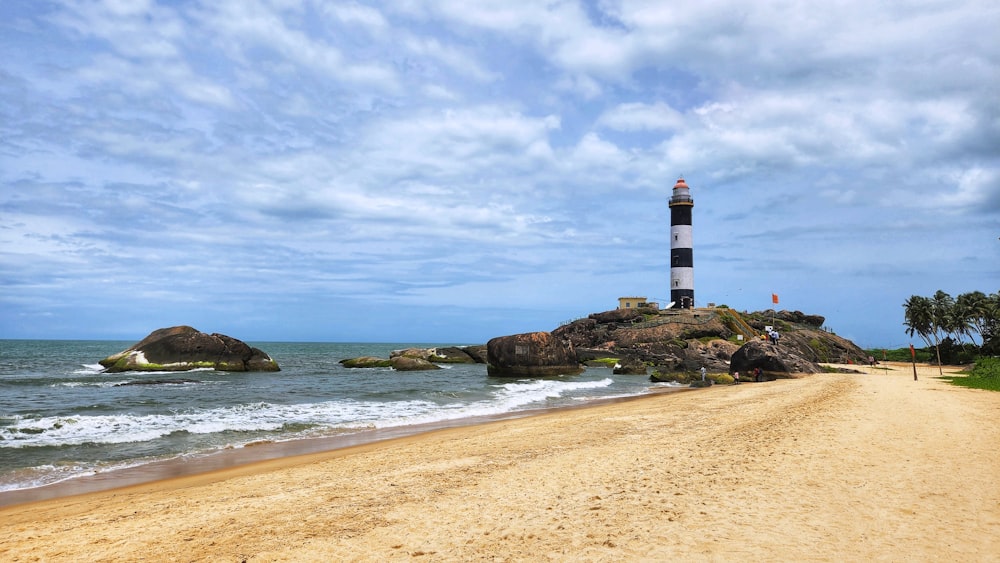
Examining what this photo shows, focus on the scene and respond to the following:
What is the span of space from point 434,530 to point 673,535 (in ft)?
10.0

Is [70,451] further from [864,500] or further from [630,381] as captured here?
[630,381]

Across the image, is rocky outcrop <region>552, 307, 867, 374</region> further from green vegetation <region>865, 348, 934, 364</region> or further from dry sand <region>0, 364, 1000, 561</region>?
dry sand <region>0, 364, 1000, 561</region>

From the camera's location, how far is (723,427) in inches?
604

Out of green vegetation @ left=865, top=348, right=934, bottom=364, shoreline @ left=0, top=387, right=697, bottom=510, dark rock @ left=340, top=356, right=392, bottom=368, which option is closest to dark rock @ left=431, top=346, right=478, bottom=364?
dark rock @ left=340, top=356, right=392, bottom=368

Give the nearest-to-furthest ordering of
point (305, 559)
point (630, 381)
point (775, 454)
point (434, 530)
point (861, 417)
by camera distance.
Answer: point (305, 559) → point (434, 530) → point (775, 454) → point (861, 417) → point (630, 381)

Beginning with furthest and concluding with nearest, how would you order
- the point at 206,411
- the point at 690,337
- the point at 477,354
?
the point at 690,337 → the point at 477,354 → the point at 206,411

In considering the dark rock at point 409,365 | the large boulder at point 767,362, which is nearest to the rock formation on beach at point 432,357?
the dark rock at point 409,365

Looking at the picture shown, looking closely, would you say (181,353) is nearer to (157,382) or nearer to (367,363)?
(157,382)

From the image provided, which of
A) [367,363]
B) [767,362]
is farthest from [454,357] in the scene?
[767,362]

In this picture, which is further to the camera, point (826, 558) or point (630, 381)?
point (630, 381)

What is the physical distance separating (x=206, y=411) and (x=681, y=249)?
63.4 metres

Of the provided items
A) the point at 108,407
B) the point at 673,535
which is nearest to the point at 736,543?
the point at 673,535

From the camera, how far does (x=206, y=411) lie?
21.8 metres

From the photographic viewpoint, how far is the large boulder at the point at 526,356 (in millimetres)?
44031
